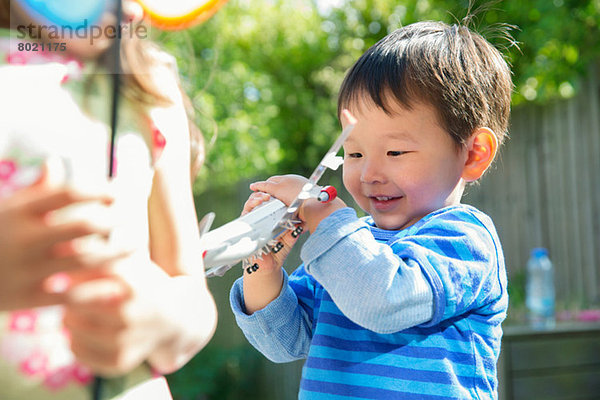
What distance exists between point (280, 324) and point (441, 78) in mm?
516

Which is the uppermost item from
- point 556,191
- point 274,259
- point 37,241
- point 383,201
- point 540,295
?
point 37,241

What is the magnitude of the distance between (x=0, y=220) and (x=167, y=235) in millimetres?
206

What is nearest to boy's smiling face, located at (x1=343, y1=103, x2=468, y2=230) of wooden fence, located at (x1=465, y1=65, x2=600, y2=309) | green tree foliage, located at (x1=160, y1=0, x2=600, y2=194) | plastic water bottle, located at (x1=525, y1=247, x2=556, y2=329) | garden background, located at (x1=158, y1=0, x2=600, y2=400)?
green tree foliage, located at (x1=160, y1=0, x2=600, y2=194)

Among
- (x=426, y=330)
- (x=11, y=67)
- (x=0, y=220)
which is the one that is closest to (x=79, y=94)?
(x=11, y=67)

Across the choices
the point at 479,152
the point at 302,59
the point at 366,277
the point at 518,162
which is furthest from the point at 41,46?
the point at 302,59

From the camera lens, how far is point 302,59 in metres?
9.05

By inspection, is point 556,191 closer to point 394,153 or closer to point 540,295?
point 540,295

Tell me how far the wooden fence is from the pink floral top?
4.03 metres

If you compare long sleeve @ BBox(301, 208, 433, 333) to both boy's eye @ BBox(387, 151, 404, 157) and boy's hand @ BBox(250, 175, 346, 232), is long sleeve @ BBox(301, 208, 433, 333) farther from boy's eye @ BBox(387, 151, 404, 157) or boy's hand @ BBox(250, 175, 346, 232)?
boy's eye @ BBox(387, 151, 404, 157)

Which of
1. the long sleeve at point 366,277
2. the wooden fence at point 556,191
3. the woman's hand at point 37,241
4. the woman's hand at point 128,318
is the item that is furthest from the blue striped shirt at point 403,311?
the wooden fence at point 556,191

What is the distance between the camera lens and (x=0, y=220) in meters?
0.45

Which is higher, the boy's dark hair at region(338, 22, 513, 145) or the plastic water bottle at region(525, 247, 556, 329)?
the boy's dark hair at region(338, 22, 513, 145)

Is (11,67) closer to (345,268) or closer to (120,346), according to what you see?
(120,346)

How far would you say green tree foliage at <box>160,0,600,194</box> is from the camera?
3.67 metres
